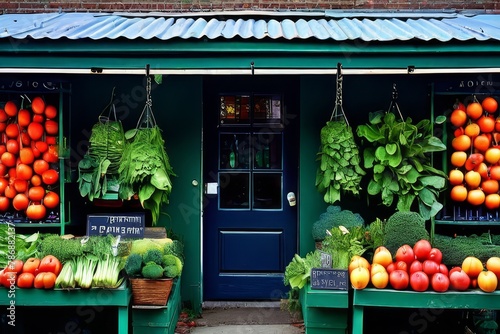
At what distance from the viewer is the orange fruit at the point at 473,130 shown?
19.9ft

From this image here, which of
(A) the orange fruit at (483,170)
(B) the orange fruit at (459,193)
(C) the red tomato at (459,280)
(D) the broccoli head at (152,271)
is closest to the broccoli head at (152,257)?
(D) the broccoli head at (152,271)

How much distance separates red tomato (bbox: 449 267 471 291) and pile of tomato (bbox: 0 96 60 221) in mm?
4307

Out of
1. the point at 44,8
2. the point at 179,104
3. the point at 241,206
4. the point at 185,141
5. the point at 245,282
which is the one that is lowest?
the point at 245,282

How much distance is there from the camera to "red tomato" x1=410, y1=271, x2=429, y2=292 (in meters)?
5.23

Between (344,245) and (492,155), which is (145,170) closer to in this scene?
(344,245)

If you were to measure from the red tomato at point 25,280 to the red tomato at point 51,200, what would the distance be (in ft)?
3.21

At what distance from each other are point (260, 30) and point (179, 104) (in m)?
1.49

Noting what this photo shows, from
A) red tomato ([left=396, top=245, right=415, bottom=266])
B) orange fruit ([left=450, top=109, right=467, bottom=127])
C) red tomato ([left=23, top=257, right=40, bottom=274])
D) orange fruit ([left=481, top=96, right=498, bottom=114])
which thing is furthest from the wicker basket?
orange fruit ([left=481, top=96, right=498, bottom=114])

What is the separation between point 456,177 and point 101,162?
397 cm

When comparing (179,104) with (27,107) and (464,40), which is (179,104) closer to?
(27,107)

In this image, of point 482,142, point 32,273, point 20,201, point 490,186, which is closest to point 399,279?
point 490,186

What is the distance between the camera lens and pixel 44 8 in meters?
7.66

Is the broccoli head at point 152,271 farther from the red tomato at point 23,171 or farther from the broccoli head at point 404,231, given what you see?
the broccoli head at point 404,231

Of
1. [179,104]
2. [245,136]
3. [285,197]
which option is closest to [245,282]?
[285,197]
